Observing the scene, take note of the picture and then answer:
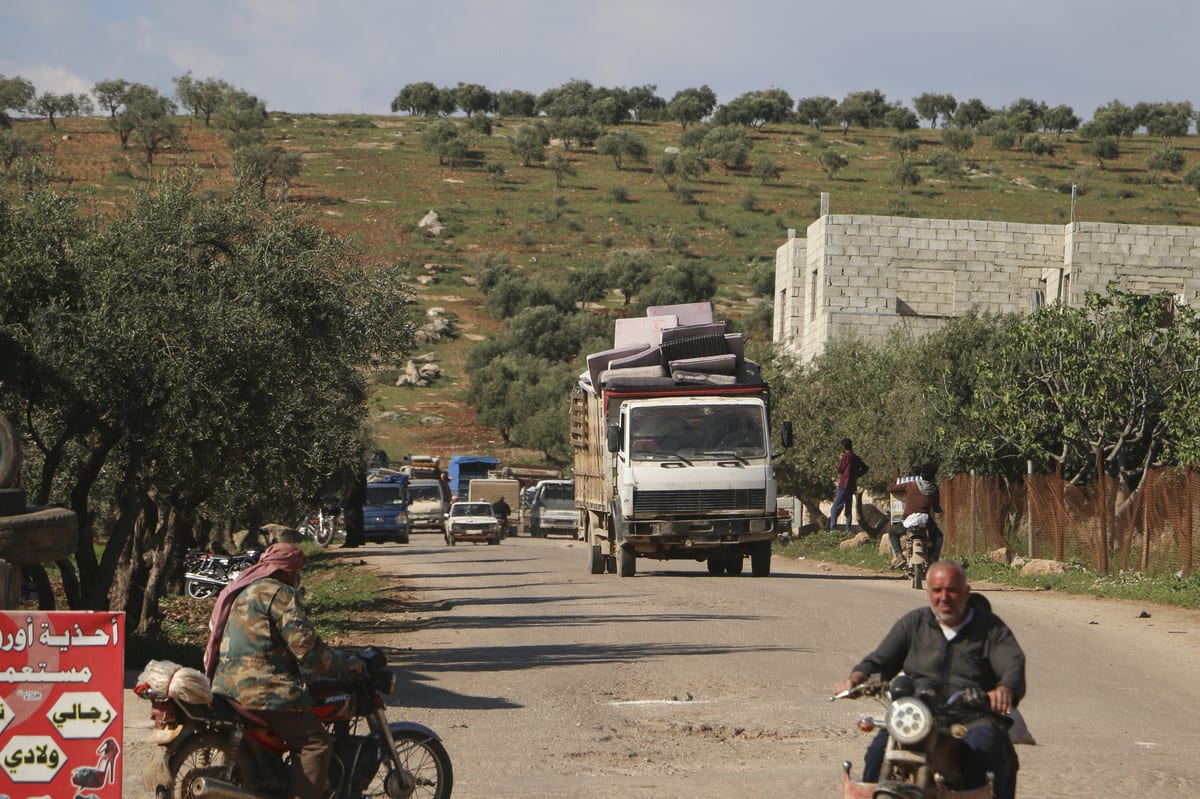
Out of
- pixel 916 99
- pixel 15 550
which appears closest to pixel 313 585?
pixel 15 550

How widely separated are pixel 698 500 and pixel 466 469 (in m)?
47.1

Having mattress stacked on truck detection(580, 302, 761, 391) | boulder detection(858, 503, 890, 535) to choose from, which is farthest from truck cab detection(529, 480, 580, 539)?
mattress stacked on truck detection(580, 302, 761, 391)

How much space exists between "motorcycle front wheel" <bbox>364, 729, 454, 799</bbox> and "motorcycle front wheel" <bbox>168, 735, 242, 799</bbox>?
810 millimetres

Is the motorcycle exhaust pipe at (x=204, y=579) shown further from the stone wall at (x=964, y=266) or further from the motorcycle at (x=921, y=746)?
the stone wall at (x=964, y=266)

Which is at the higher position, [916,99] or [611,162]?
[916,99]

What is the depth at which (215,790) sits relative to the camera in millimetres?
6652

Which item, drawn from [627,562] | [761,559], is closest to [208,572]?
[627,562]

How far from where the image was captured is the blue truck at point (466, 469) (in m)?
68.3

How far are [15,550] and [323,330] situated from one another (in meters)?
7.52

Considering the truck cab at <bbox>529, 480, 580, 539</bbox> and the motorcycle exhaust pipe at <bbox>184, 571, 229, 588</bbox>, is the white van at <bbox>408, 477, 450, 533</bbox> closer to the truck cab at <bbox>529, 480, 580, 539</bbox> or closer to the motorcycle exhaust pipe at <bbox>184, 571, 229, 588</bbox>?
the truck cab at <bbox>529, 480, 580, 539</bbox>

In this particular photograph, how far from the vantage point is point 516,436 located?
81625mm

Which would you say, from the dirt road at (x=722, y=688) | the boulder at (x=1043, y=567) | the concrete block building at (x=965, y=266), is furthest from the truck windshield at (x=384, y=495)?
the boulder at (x=1043, y=567)

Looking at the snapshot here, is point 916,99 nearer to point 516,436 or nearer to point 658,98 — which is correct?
point 658,98

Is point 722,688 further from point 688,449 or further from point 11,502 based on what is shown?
point 688,449
